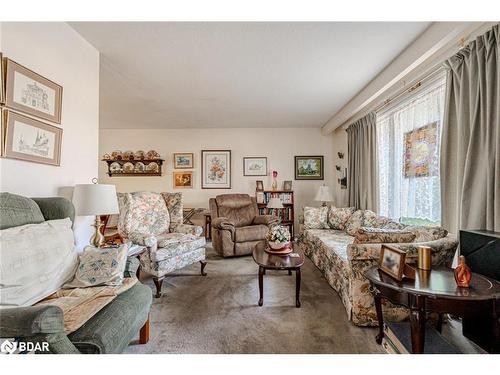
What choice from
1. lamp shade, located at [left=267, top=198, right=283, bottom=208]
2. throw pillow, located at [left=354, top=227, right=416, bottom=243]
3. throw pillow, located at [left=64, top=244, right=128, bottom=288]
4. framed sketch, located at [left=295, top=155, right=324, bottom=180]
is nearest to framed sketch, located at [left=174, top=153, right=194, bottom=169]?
lamp shade, located at [left=267, top=198, right=283, bottom=208]

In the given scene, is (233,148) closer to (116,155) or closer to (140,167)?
(140,167)

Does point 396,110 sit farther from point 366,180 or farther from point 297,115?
point 297,115

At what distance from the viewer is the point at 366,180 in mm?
3662

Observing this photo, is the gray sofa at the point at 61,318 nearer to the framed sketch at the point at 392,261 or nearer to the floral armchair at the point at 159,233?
the floral armchair at the point at 159,233

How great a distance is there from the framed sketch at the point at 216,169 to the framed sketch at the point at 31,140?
3302 mm

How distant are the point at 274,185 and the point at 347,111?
2.01 meters

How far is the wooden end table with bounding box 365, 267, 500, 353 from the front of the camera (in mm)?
1190

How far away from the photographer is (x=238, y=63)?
95.0 inches

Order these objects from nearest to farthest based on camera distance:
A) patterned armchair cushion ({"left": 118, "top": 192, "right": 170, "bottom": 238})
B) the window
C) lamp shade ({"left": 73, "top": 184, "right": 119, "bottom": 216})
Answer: lamp shade ({"left": 73, "top": 184, "right": 119, "bottom": 216}) < the window < patterned armchair cushion ({"left": 118, "top": 192, "right": 170, "bottom": 238})

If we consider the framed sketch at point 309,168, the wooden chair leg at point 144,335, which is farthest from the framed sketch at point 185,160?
the wooden chair leg at point 144,335

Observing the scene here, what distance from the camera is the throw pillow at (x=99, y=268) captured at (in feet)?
4.83

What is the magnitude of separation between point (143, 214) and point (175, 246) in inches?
29.6

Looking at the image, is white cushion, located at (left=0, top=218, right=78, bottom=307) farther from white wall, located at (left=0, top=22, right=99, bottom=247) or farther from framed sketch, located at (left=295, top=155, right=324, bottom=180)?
framed sketch, located at (left=295, top=155, right=324, bottom=180)

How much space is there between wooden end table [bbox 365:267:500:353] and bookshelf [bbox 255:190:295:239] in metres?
3.29
